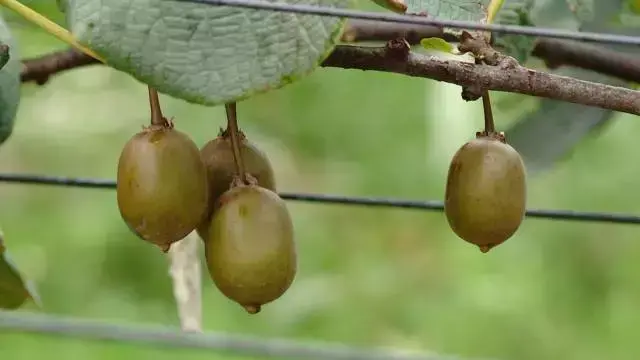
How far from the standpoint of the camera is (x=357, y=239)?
54.9 inches

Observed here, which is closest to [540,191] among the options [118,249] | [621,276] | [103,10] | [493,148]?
[621,276]

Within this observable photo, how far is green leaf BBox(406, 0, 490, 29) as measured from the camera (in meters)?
0.42

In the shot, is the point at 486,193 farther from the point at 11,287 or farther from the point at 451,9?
the point at 11,287

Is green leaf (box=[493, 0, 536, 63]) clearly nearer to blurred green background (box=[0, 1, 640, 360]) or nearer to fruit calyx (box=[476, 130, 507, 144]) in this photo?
fruit calyx (box=[476, 130, 507, 144])

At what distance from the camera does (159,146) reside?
38 cm

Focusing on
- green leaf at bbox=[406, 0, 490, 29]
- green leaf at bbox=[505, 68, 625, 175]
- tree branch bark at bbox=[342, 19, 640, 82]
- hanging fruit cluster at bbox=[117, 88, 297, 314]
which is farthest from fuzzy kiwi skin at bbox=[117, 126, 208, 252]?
green leaf at bbox=[505, 68, 625, 175]

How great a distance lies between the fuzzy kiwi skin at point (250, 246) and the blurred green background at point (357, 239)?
30.2 inches

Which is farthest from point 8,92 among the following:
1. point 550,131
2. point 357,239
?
point 357,239

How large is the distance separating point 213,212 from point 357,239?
3.30 feet

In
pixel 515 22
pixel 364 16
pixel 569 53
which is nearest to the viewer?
pixel 364 16

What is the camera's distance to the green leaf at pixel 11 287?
0.55 meters

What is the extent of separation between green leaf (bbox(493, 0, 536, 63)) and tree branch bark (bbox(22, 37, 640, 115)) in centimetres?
10

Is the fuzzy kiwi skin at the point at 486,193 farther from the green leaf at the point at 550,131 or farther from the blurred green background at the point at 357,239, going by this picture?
the blurred green background at the point at 357,239

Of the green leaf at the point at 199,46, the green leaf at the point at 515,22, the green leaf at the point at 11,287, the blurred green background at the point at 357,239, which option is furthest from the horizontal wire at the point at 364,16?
the blurred green background at the point at 357,239
